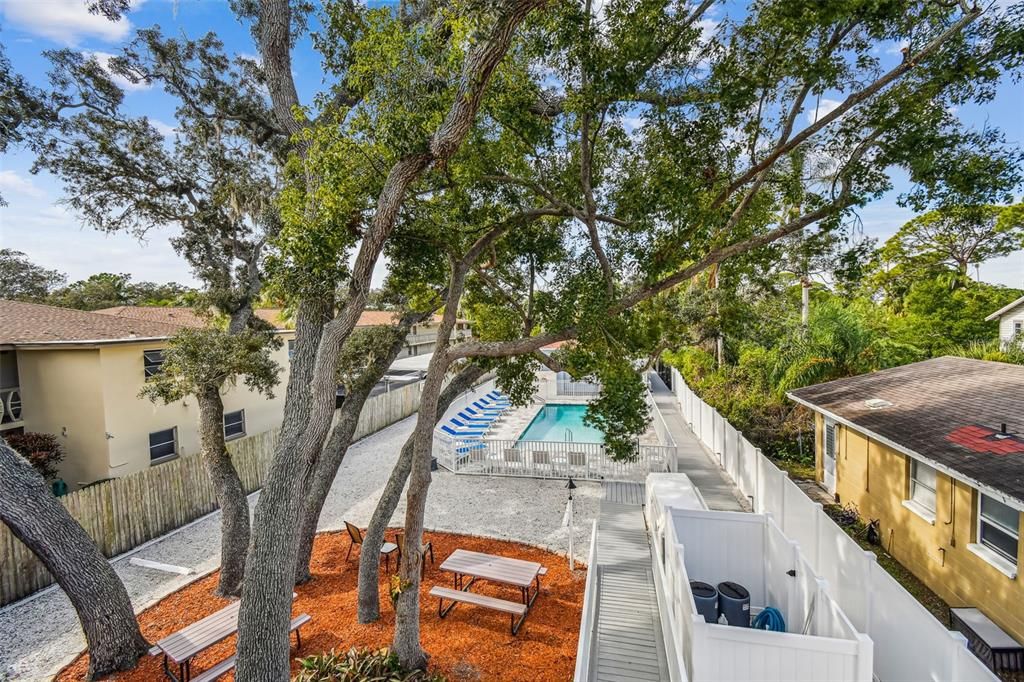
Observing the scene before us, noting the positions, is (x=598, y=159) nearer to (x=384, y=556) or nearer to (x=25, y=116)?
(x=384, y=556)

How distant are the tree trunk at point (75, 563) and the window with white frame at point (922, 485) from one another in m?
12.7

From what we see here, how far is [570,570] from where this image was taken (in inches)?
343

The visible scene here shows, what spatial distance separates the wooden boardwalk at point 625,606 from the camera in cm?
626

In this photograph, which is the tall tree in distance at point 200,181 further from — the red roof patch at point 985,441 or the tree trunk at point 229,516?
the red roof patch at point 985,441

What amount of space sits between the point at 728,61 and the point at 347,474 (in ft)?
46.2

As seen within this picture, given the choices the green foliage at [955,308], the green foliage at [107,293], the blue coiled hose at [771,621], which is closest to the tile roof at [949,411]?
the blue coiled hose at [771,621]

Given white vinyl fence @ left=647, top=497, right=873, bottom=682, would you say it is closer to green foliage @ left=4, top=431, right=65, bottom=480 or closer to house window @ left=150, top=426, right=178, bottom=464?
house window @ left=150, top=426, right=178, bottom=464

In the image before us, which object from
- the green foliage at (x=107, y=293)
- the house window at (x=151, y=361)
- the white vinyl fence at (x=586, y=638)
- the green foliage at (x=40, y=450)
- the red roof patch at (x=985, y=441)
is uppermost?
the green foliage at (x=107, y=293)

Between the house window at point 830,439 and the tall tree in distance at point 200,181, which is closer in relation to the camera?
the tall tree in distance at point 200,181

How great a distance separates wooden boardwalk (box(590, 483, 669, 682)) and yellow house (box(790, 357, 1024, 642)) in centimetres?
435

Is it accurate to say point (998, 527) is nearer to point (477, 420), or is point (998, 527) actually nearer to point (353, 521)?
point (353, 521)

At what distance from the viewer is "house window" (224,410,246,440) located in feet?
53.6

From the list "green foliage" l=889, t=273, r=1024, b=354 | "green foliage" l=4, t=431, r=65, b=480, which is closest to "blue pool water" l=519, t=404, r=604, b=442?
"green foliage" l=4, t=431, r=65, b=480

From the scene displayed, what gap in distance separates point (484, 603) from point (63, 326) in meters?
14.2
